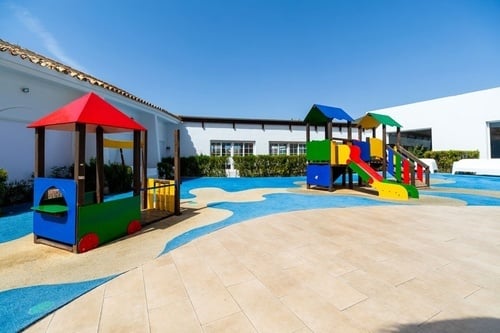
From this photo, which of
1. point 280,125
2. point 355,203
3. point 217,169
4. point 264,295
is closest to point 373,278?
point 264,295

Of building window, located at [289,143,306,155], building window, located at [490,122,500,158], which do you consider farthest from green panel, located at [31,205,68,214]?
building window, located at [490,122,500,158]

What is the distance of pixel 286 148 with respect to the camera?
21141 millimetres

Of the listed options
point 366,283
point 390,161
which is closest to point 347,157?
point 390,161

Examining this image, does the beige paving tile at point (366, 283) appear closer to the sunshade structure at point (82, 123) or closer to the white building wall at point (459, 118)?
the sunshade structure at point (82, 123)

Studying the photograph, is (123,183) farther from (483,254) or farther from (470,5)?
(470,5)

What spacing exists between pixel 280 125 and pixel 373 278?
18.4 m

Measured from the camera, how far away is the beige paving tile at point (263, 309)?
218cm

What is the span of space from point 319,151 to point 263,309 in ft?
32.1

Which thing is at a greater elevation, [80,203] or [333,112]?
[333,112]

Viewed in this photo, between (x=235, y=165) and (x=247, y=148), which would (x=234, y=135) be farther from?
(x=235, y=165)

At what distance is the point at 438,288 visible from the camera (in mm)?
2797

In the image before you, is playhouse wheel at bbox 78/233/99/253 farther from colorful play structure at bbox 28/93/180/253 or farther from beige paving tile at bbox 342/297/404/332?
beige paving tile at bbox 342/297/404/332

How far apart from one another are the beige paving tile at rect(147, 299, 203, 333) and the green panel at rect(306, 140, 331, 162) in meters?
9.73

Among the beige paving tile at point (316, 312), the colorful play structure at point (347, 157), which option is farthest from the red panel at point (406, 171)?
the beige paving tile at point (316, 312)
